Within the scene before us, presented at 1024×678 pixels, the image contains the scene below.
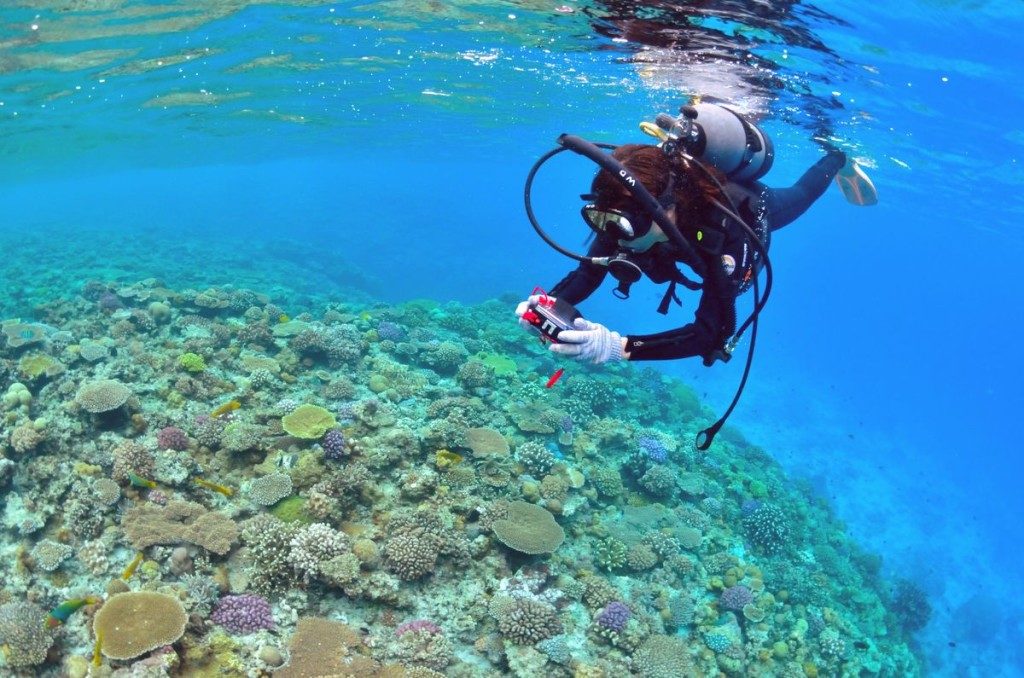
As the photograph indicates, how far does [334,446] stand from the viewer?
802 cm

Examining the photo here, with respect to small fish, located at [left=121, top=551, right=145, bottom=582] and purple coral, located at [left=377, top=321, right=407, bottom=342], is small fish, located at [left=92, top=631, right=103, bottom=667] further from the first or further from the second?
purple coral, located at [left=377, top=321, right=407, bottom=342]

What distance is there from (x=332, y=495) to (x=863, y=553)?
14946 millimetres

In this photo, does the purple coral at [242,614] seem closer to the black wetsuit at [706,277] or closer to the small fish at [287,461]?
the small fish at [287,461]

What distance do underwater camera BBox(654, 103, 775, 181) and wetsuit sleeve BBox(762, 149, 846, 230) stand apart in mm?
1369

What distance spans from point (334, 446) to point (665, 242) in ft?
20.0

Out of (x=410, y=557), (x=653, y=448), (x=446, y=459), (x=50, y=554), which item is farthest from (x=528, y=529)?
(x=50, y=554)

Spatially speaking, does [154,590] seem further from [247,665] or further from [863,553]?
[863,553]

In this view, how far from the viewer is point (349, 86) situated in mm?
24281

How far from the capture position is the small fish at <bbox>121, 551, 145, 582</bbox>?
612cm

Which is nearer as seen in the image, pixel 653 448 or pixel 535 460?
pixel 535 460

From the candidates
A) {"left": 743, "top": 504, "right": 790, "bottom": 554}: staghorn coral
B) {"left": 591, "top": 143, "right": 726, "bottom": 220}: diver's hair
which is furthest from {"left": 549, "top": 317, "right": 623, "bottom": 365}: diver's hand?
{"left": 743, "top": 504, "right": 790, "bottom": 554}: staghorn coral

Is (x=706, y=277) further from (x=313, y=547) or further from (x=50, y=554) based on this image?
(x=50, y=554)

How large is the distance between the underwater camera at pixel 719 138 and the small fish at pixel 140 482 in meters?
7.57

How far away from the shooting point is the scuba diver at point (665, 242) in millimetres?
3520
